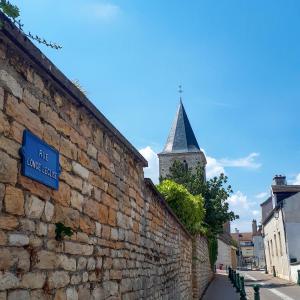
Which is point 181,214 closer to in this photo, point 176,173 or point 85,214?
point 85,214

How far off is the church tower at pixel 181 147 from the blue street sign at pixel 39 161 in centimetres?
4647

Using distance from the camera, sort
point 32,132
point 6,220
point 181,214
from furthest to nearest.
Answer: point 181,214 < point 32,132 < point 6,220

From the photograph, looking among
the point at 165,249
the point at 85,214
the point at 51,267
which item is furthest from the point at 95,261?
the point at 165,249

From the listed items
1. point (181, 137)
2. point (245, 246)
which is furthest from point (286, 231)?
point (245, 246)

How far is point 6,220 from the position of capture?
103 inches

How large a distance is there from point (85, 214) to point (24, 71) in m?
1.48

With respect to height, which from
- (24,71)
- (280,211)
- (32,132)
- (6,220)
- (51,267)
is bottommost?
(51,267)

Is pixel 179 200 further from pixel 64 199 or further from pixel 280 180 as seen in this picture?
pixel 280 180

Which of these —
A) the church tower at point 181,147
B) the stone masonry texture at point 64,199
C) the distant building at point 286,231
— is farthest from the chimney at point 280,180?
the stone masonry texture at point 64,199

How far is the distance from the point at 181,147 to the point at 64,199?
160ft

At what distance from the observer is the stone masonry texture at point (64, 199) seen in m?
2.70

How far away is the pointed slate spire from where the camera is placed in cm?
5216

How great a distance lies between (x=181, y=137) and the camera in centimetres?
5297

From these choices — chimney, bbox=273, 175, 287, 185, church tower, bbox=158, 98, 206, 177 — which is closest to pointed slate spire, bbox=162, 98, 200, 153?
church tower, bbox=158, 98, 206, 177
